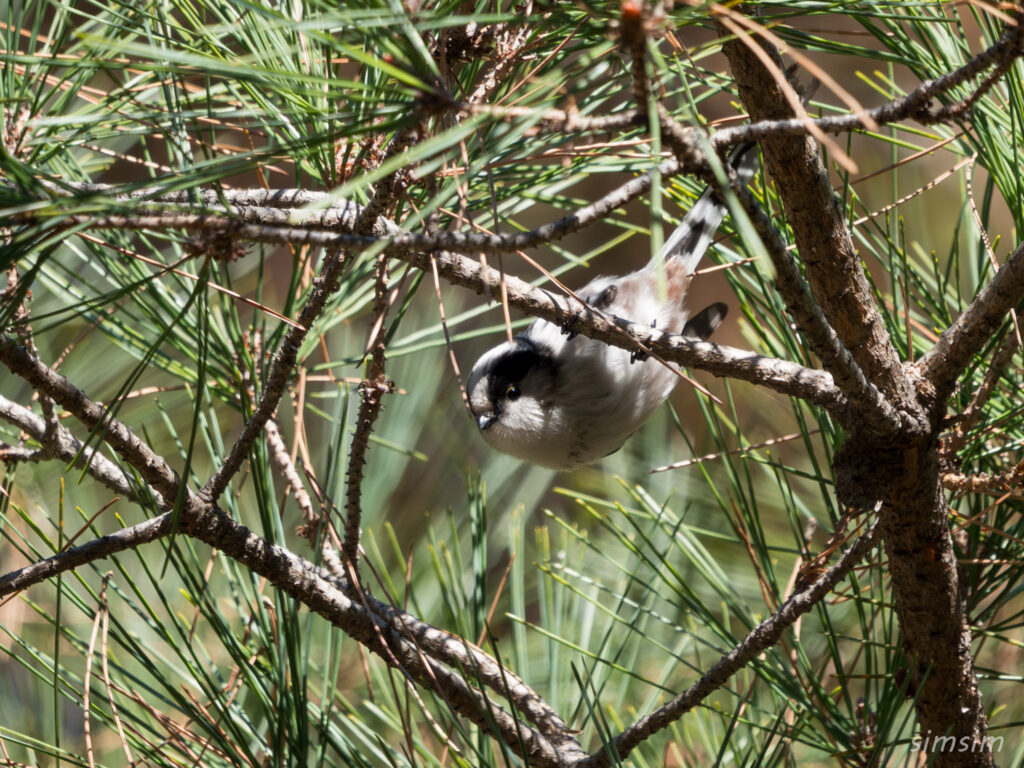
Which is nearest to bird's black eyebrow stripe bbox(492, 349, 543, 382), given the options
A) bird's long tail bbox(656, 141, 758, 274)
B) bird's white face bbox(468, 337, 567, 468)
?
bird's white face bbox(468, 337, 567, 468)

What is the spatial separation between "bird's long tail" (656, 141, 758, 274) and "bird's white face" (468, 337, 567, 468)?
313mm

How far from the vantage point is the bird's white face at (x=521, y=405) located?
1.58m

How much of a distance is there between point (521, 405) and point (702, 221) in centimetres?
44

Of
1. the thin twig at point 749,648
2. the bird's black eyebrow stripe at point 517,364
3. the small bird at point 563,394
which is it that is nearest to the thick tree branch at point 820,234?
the thin twig at point 749,648

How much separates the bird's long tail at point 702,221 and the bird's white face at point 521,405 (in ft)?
1.03

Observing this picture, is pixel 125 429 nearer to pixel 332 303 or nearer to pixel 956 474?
pixel 332 303

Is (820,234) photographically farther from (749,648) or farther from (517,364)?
(517,364)

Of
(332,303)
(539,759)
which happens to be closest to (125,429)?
(332,303)

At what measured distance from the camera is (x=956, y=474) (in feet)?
3.19

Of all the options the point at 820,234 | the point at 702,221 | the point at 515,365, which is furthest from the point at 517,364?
the point at 820,234

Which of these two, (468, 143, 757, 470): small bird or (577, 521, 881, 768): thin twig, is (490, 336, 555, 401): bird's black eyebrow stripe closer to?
(468, 143, 757, 470): small bird

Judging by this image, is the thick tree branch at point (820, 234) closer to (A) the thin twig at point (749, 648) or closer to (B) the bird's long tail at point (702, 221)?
(A) the thin twig at point (749, 648)

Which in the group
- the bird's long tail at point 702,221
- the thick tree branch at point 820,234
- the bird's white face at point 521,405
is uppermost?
the bird's long tail at point 702,221

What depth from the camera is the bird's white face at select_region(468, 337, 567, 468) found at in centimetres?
158
